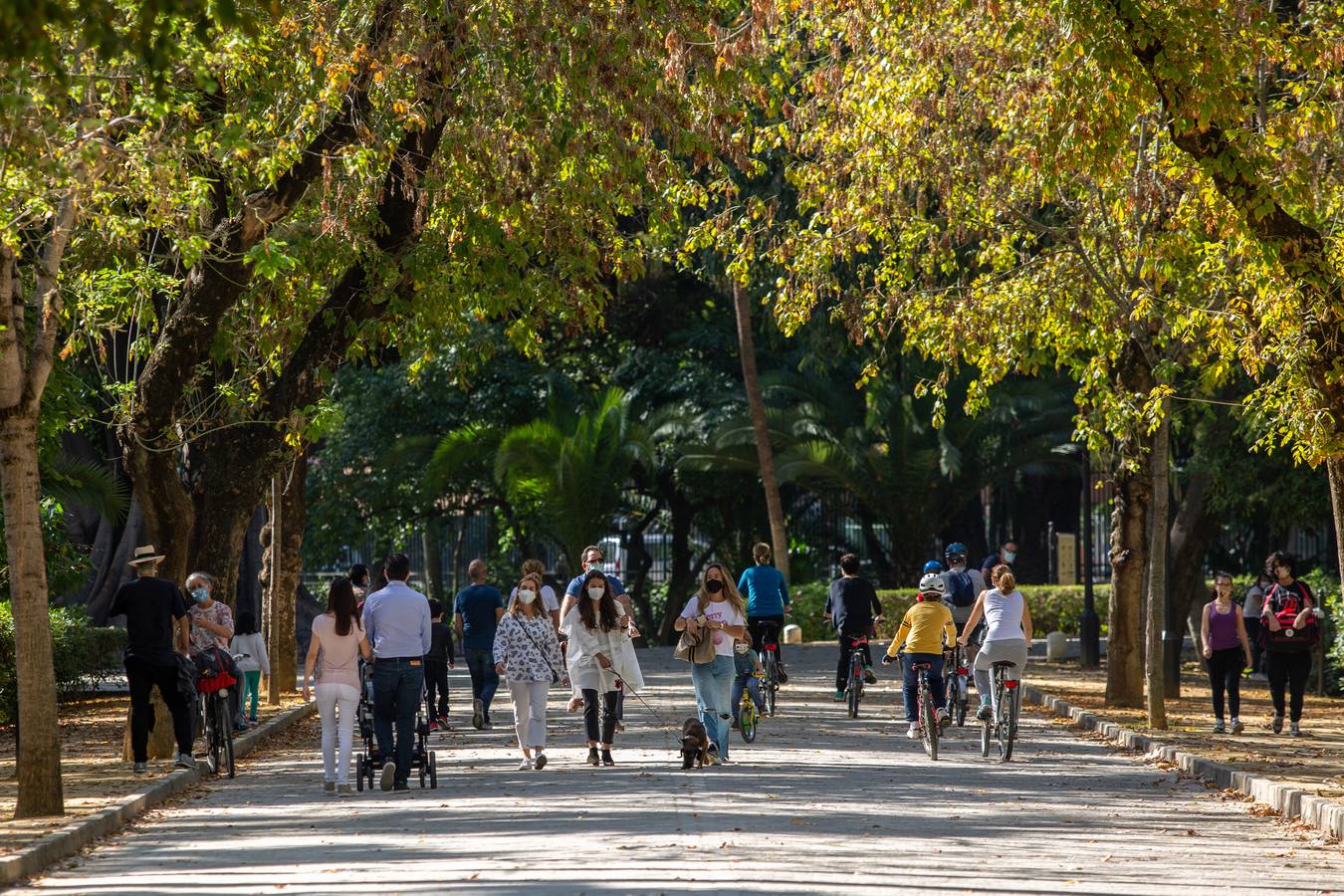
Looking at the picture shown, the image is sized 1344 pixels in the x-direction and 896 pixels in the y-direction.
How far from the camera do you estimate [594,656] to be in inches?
632

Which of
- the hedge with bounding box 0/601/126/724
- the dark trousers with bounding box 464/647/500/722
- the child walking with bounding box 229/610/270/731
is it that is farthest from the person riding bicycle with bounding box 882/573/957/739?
the hedge with bounding box 0/601/126/724

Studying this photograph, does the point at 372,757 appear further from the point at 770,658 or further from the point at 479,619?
the point at 770,658

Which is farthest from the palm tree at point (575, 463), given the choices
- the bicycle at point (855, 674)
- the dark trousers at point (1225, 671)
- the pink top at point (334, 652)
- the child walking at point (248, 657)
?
the pink top at point (334, 652)

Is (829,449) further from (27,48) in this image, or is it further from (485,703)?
(27,48)

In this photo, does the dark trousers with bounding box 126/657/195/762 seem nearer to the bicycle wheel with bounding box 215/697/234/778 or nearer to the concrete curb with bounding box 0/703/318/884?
the bicycle wheel with bounding box 215/697/234/778

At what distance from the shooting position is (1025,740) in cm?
1917

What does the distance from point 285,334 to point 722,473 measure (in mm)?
20633

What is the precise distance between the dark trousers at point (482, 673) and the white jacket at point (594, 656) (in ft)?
12.2

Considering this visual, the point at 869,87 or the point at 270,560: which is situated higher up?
the point at 869,87

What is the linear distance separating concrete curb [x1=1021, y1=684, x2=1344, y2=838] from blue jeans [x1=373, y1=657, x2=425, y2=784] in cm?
648

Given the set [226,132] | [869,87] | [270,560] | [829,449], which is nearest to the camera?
[226,132]

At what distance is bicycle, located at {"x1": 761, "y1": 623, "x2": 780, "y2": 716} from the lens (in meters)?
20.8

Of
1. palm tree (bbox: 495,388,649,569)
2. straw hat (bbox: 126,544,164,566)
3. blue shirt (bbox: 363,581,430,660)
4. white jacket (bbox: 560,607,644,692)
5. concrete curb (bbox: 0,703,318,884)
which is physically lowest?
concrete curb (bbox: 0,703,318,884)

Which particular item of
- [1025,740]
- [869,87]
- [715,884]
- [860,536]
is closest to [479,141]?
[869,87]
